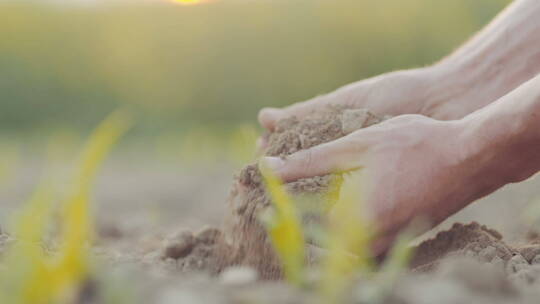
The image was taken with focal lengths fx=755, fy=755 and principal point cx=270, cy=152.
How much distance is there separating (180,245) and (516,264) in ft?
2.95

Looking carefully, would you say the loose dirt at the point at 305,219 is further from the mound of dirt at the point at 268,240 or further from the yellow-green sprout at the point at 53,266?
the yellow-green sprout at the point at 53,266

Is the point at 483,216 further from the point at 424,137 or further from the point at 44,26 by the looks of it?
the point at 44,26

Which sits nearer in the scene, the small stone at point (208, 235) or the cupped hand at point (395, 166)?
the cupped hand at point (395, 166)

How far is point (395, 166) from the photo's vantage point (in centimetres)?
187

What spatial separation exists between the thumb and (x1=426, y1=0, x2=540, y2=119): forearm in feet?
2.29

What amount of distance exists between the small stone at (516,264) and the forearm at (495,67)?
2.52 feet

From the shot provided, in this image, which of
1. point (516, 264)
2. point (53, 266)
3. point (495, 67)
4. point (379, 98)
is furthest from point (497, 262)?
point (53, 266)

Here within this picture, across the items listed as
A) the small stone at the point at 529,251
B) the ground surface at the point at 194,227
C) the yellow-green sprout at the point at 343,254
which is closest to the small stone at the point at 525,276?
the ground surface at the point at 194,227

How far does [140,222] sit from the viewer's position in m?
3.30

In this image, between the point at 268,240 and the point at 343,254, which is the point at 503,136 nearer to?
the point at 268,240

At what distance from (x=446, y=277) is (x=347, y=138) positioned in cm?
70

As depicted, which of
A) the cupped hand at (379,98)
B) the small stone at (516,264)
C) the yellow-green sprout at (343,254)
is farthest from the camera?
the cupped hand at (379,98)

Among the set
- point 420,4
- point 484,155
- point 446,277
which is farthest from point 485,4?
point 446,277

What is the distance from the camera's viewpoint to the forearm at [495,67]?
2383mm
